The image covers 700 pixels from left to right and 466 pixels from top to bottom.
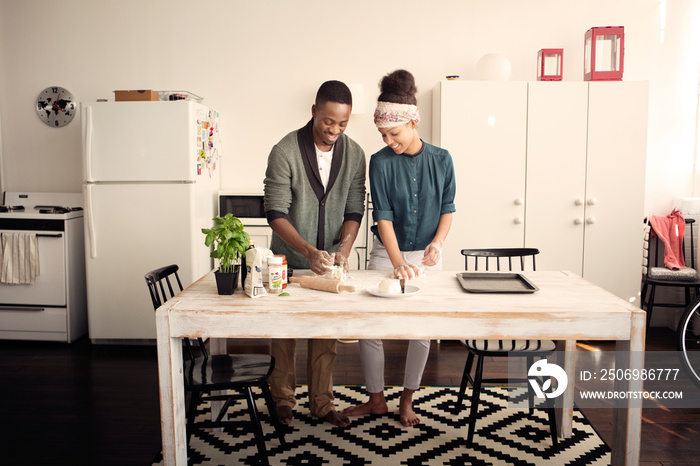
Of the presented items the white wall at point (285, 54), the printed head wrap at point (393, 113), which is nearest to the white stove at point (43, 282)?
the white wall at point (285, 54)

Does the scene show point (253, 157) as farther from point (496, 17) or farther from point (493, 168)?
point (496, 17)

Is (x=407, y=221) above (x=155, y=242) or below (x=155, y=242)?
above

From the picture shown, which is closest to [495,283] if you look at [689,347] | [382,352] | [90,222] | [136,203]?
[382,352]

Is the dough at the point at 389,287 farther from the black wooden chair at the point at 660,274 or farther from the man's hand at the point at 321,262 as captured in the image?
the black wooden chair at the point at 660,274

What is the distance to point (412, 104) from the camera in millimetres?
2322

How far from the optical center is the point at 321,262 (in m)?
2.16

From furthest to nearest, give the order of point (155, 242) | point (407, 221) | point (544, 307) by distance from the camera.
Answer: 1. point (155, 242)
2. point (407, 221)
3. point (544, 307)

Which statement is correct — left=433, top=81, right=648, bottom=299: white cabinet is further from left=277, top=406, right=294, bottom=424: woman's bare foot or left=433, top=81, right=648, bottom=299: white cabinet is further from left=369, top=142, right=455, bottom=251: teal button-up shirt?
left=277, top=406, right=294, bottom=424: woman's bare foot

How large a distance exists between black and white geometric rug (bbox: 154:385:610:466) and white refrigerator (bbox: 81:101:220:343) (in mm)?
1292

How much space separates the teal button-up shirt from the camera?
2.45 meters

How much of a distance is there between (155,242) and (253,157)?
3.47 feet

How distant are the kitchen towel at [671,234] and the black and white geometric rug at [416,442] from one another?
5.81 feet

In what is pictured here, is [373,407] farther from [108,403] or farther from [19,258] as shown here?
[19,258]

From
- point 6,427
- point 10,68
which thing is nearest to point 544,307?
point 6,427
